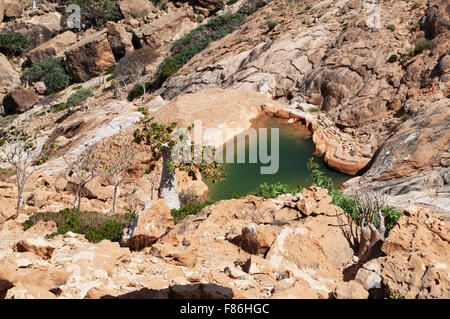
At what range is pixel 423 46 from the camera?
26.2 metres

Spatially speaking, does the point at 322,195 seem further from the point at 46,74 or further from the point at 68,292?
the point at 46,74

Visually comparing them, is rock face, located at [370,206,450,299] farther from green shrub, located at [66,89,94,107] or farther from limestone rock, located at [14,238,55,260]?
green shrub, located at [66,89,94,107]

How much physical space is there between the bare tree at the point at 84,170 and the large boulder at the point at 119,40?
36.8 metres

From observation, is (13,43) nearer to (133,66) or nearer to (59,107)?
(59,107)

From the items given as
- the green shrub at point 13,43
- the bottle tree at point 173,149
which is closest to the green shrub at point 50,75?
the green shrub at point 13,43

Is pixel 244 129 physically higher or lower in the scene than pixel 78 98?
higher

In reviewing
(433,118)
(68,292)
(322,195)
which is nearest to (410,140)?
(433,118)

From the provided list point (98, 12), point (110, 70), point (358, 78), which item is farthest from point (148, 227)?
point (98, 12)

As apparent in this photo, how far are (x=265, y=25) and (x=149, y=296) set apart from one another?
133 feet

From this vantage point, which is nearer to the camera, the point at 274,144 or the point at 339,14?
the point at 274,144

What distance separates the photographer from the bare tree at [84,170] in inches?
619

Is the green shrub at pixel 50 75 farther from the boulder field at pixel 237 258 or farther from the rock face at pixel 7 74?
the boulder field at pixel 237 258

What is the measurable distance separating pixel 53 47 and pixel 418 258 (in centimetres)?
6940
